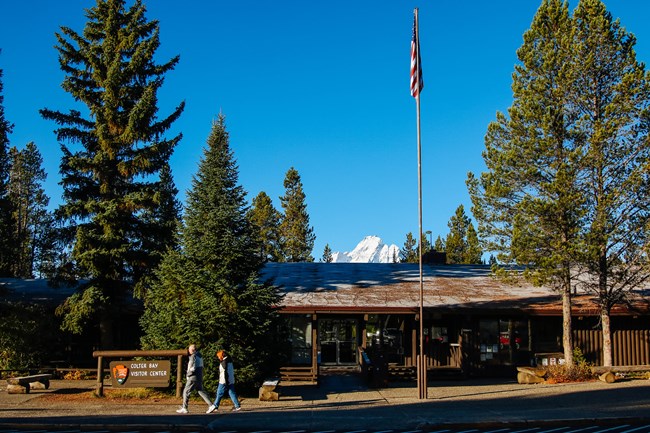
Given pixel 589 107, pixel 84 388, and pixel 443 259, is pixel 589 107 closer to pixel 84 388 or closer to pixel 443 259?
pixel 443 259

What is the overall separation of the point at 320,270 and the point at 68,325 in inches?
513

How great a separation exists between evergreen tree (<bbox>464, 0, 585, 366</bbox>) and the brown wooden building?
2907 millimetres

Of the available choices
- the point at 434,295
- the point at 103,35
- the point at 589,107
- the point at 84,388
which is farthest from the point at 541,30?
the point at 84,388

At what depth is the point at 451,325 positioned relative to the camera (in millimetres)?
26906

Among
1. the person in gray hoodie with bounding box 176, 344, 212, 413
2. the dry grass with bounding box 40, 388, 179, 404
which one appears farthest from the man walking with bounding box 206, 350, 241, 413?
the dry grass with bounding box 40, 388, 179, 404

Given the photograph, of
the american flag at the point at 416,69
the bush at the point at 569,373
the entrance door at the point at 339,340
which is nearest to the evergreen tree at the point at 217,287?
the american flag at the point at 416,69

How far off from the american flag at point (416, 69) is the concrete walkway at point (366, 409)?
9.29m

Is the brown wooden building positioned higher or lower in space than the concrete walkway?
higher

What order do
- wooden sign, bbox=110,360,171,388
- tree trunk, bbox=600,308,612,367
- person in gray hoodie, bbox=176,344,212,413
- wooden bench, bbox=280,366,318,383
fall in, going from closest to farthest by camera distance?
person in gray hoodie, bbox=176,344,212,413 → wooden sign, bbox=110,360,171,388 → tree trunk, bbox=600,308,612,367 → wooden bench, bbox=280,366,318,383

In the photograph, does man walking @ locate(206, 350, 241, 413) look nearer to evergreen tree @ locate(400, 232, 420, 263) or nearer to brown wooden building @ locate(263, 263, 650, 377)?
brown wooden building @ locate(263, 263, 650, 377)

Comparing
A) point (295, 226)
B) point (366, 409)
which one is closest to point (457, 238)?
point (295, 226)

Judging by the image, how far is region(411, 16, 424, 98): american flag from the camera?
63.8 ft

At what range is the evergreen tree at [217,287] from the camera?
18203mm

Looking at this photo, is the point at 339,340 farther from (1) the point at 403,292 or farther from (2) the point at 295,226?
(2) the point at 295,226
